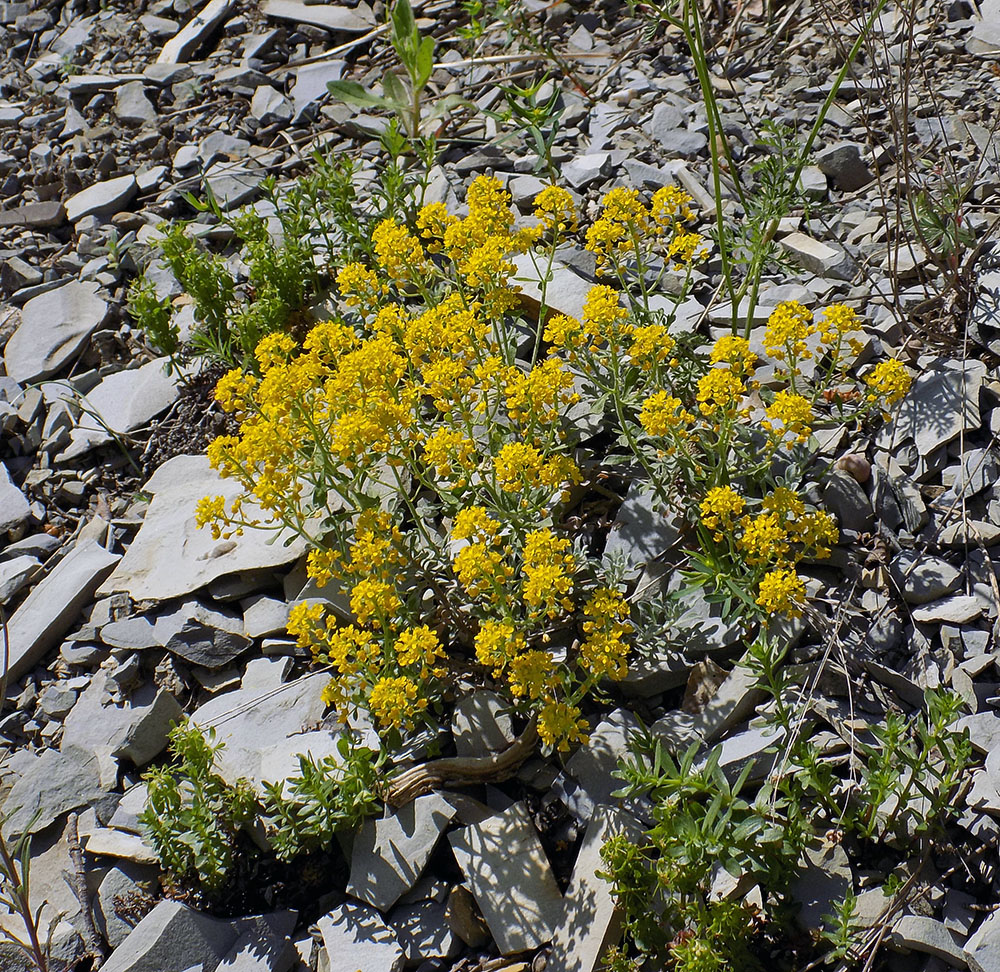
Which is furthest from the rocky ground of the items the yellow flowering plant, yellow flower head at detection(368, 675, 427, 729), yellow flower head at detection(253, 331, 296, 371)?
yellow flower head at detection(253, 331, 296, 371)

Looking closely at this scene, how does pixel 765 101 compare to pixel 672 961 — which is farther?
pixel 765 101

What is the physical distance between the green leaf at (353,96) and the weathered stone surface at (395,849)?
3792mm

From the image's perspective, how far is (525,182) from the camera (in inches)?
195

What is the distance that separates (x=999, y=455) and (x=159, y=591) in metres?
3.14

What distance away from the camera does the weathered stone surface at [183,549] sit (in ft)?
12.6

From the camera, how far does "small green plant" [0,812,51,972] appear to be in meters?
2.59

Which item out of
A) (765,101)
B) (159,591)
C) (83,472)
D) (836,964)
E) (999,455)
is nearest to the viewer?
(836,964)

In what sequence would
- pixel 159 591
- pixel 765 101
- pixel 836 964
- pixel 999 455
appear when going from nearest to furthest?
1. pixel 836 964
2. pixel 999 455
3. pixel 159 591
4. pixel 765 101

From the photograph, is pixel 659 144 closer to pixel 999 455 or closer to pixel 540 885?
pixel 999 455

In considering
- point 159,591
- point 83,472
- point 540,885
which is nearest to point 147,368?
point 83,472

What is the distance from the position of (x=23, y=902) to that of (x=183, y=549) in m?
1.63

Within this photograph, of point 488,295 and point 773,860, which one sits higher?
point 488,295

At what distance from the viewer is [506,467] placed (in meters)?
3.02

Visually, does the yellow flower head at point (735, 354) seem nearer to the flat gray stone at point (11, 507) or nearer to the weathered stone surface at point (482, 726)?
the weathered stone surface at point (482, 726)
